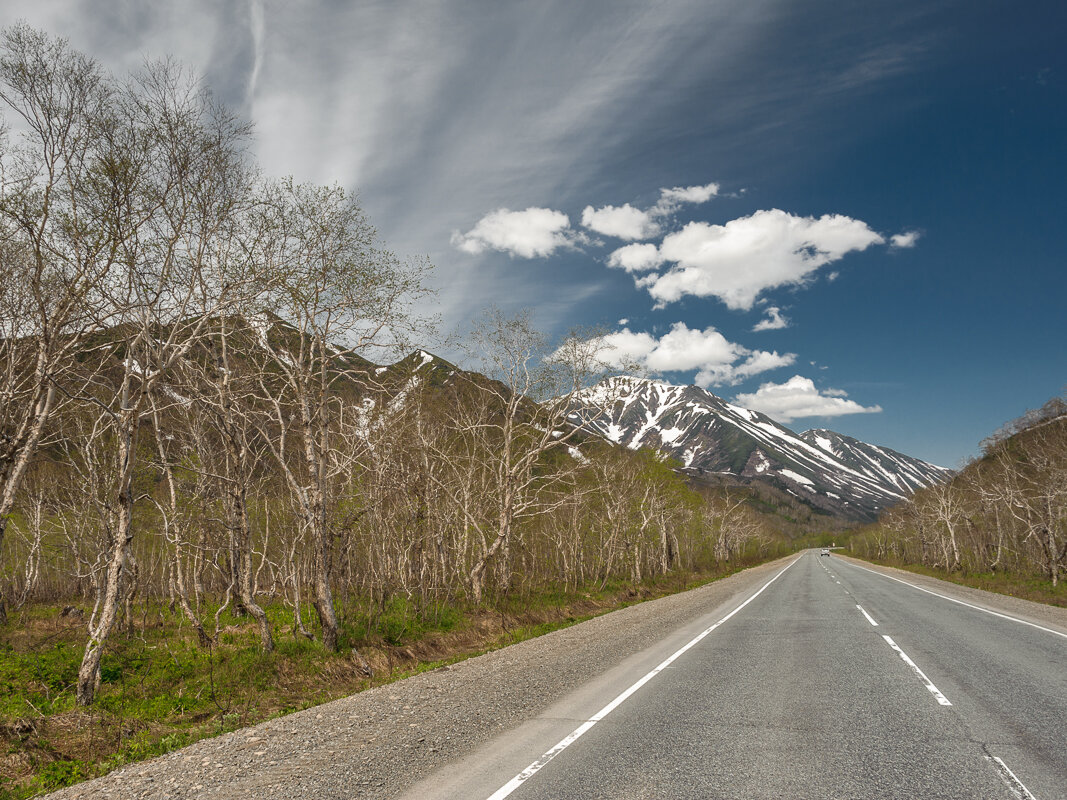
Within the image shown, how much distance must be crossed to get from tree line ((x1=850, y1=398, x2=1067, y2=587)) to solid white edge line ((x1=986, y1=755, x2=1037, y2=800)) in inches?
1552

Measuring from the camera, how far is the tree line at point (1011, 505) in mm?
36969

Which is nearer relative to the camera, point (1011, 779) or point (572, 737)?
point (1011, 779)

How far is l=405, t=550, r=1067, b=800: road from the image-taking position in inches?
192

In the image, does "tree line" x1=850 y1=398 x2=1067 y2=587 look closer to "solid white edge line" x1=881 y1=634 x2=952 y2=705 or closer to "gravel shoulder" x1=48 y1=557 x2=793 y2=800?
"solid white edge line" x1=881 y1=634 x2=952 y2=705

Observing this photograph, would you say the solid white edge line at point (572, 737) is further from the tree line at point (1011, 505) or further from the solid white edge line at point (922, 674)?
the tree line at point (1011, 505)

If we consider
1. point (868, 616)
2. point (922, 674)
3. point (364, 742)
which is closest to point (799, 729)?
point (922, 674)

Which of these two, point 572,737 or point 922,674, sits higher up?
point 572,737

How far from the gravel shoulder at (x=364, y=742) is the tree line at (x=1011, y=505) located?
40.5 metres

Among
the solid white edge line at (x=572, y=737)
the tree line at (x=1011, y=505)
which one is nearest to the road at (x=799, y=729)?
the solid white edge line at (x=572, y=737)

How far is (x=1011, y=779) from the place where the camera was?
4.85m

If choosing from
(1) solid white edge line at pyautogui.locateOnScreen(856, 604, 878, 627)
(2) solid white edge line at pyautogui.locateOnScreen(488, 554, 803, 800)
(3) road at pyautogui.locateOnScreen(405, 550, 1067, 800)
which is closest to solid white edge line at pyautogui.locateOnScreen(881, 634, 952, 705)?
(3) road at pyautogui.locateOnScreen(405, 550, 1067, 800)

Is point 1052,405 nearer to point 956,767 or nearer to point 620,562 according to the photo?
point 620,562

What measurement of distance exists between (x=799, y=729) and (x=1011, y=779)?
197cm

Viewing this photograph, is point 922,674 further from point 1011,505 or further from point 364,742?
point 1011,505
